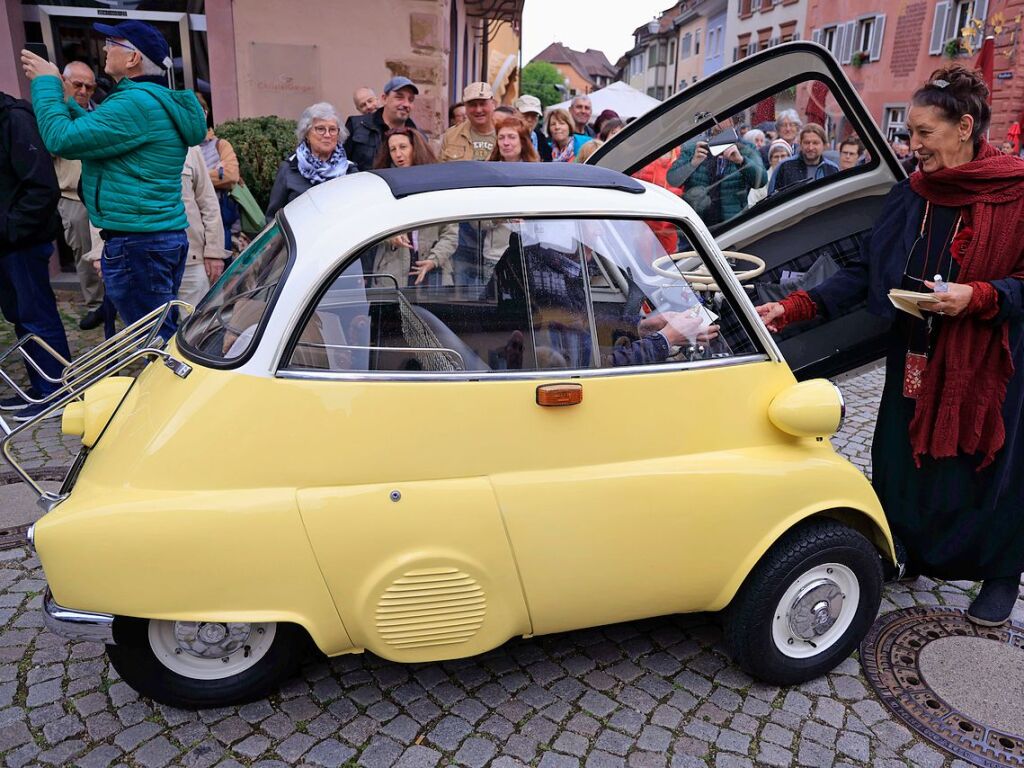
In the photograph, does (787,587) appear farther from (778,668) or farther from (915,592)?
(915,592)

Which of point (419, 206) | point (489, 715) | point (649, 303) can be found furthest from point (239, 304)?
point (489, 715)

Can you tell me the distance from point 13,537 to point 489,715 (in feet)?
8.51

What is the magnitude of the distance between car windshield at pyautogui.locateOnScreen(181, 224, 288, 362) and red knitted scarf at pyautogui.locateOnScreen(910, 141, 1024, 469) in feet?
7.84

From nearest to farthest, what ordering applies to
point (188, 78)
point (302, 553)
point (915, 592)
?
point (302, 553) → point (915, 592) → point (188, 78)

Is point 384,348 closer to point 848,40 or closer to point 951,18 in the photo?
point 951,18

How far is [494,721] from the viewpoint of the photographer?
2764 mm

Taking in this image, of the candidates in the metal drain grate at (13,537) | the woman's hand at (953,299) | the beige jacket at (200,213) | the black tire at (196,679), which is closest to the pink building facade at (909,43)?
the beige jacket at (200,213)

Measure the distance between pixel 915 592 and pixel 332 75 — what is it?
832cm

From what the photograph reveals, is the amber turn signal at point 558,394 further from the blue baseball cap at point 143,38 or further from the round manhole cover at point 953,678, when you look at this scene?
the blue baseball cap at point 143,38

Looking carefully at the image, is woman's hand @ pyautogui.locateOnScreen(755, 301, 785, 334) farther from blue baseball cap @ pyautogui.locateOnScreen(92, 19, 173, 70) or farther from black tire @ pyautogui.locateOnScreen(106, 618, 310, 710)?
blue baseball cap @ pyautogui.locateOnScreen(92, 19, 173, 70)

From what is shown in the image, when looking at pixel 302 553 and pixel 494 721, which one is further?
pixel 494 721

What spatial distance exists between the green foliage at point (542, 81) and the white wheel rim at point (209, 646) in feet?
249

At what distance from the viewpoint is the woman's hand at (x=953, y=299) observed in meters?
2.79

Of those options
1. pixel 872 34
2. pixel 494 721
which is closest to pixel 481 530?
pixel 494 721
